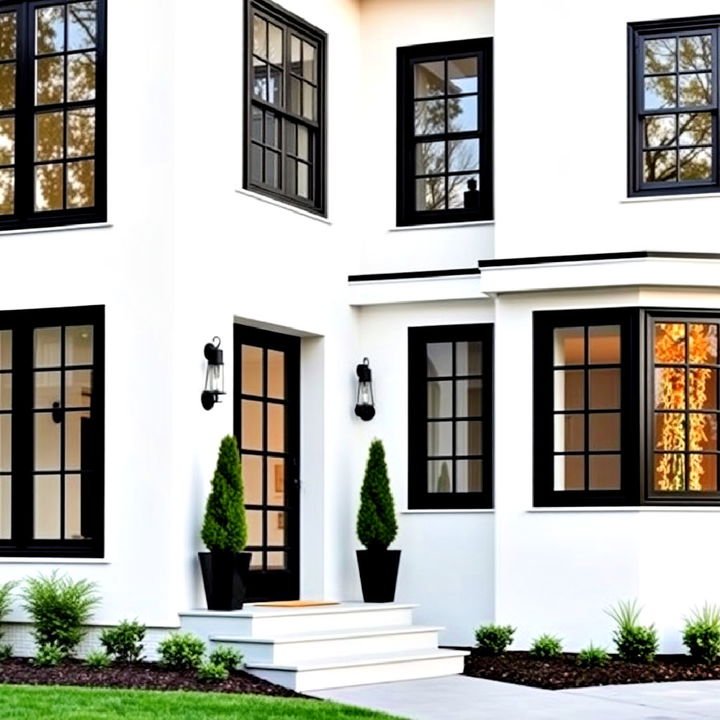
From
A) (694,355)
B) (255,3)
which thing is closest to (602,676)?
(694,355)

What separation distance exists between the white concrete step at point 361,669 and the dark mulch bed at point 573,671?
27 centimetres

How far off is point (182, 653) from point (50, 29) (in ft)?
16.9

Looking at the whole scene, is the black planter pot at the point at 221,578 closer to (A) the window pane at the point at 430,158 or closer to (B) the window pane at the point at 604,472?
(B) the window pane at the point at 604,472

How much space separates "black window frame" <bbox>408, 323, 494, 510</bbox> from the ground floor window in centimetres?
74

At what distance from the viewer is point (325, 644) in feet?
42.9

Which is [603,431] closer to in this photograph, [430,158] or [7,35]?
[430,158]

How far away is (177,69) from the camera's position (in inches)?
527

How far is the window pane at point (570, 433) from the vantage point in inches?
578

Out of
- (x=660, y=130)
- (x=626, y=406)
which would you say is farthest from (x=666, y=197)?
(x=626, y=406)

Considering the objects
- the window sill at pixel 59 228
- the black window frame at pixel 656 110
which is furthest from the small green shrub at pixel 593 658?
the window sill at pixel 59 228

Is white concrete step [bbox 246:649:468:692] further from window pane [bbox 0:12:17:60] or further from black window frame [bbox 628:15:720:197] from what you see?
window pane [bbox 0:12:17:60]

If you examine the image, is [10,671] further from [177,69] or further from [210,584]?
[177,69]

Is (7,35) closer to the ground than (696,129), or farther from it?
farther from it

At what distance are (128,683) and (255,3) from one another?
5833mm
